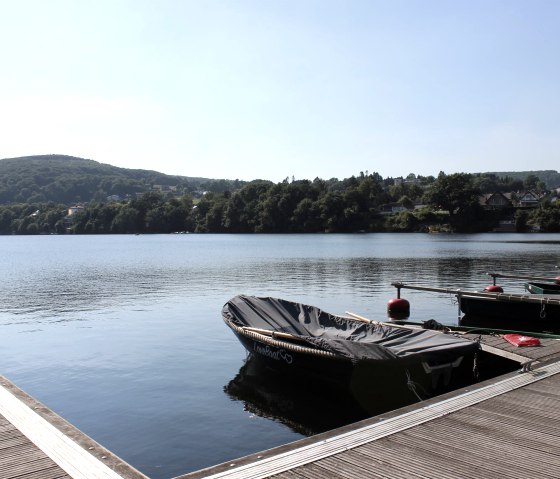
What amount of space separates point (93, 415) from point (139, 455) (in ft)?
9.27

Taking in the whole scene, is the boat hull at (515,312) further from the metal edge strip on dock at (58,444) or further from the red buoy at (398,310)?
the metal edge strip on dock at (58,444)

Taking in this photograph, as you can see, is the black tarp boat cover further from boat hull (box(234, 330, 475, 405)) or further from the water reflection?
the water reflection

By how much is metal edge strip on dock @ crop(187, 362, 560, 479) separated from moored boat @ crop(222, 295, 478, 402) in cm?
182

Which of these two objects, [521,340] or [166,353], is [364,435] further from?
[166,353]

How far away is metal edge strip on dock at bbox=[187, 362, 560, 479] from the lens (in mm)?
6121

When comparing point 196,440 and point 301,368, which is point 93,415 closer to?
point 196,440

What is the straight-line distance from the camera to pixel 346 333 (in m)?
14.7

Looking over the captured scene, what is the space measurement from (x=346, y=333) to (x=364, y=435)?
7523 millimetres

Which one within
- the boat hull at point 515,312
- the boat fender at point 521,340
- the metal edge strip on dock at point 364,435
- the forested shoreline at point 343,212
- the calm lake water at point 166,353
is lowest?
the calm lake water at point 166,353

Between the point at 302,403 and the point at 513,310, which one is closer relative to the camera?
the point at 302,403

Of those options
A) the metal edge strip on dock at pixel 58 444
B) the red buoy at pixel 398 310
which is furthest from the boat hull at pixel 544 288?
the metal edge strip on dock at pixel 58 444

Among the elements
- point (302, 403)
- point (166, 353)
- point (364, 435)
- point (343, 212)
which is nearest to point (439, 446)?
point (364, 435)

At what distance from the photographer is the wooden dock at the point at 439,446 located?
6.09 metres

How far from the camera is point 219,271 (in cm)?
4906
